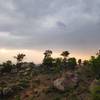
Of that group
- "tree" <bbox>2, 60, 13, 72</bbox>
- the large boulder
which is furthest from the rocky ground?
"tree" <bbox>2, 60, 13, 72</bbox>

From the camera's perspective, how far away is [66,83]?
64500 mm

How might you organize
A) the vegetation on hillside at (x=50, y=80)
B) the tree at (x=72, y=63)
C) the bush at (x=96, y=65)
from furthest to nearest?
the tree at (x=72, y=63) → the bush at (x=96, y=65) → the vegetation on hillside at (x=50, y=80)

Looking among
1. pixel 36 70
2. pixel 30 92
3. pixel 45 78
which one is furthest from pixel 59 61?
pixel 30 92

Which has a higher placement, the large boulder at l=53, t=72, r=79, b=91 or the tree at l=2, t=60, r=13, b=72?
the tree at l=2, t=60, r=13, b=72

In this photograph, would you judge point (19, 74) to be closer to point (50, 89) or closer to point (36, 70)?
point (36, 70)

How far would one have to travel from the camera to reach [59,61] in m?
86.4

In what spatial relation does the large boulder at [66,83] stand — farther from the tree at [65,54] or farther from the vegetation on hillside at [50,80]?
the tree at [65,54]

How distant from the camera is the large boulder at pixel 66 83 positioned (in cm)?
6425

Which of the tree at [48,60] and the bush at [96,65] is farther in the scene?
the tree at [48,60]

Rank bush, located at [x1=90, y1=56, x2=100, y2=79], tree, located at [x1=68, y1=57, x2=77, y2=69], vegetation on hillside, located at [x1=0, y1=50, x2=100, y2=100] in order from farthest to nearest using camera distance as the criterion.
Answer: tree, located at [x1=68, y1=57, x2=77, y2=69] → bush, located at [x1=90, y1=56, x2=100, y2=79] → vegetation on hillside, located at [x1=0, y1=50, x2=100, y2=100]

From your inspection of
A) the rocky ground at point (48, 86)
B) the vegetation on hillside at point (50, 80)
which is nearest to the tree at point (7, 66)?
the vegetation on hillside at point (50, 80)

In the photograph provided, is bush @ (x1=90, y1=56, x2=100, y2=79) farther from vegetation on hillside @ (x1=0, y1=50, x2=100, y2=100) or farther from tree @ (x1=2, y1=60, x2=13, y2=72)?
tree @ (x1=2, y1=60, x2=13, y2=72)

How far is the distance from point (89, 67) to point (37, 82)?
12602 mm

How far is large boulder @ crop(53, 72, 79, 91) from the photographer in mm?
64250
